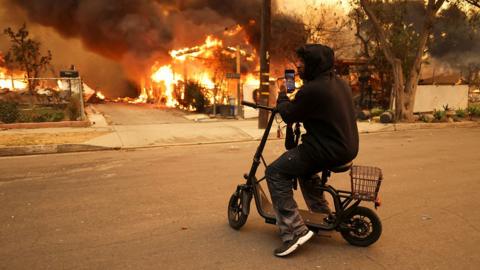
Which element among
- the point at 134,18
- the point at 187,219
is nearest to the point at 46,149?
the point at 187,219

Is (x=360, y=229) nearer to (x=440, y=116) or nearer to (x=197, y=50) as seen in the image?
(x=440, y=116)

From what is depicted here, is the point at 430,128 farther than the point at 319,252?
Yes

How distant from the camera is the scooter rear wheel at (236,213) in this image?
14.3ft

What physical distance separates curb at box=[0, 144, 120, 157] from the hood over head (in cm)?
715

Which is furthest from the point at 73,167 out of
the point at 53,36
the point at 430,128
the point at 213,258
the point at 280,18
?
the point at 53,36

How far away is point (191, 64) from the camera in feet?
73.6

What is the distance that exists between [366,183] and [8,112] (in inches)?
457

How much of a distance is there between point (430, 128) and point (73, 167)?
1119 centimetres

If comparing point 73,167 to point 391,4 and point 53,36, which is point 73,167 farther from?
point 53,36

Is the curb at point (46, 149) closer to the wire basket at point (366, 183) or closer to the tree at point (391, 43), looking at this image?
the wire basket at point (366, 183)

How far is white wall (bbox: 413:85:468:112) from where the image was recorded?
17.0 metres

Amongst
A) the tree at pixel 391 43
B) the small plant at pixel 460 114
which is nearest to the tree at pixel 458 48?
the tree at pixel 391 43

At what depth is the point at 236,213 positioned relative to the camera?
14.6 ft

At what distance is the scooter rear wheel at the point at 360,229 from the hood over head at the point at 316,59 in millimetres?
1303
